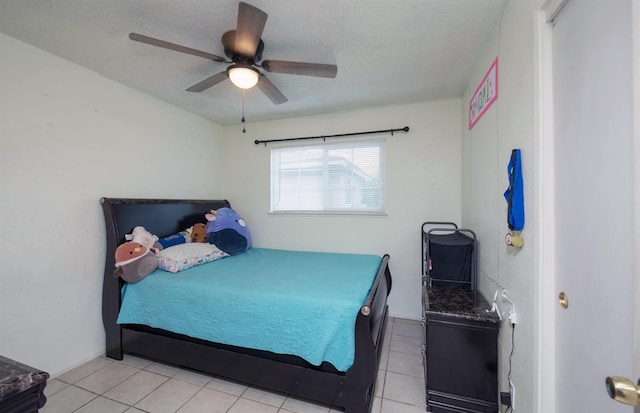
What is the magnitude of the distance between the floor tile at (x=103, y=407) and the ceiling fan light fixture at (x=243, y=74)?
2372mm

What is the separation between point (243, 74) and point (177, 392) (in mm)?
2340

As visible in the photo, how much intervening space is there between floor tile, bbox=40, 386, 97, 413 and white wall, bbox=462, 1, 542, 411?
2.71 meters

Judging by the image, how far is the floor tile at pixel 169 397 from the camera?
1.65 m

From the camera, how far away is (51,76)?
197 cm

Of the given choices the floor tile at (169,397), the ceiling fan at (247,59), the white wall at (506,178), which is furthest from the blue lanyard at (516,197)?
the floor tile at (169,397)

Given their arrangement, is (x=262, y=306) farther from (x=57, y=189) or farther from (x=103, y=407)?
(x=57, y=189)

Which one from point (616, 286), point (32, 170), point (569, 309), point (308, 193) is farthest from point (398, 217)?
→ point (32, 170)

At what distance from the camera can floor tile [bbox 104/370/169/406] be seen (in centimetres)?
172

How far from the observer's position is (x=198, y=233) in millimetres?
2902

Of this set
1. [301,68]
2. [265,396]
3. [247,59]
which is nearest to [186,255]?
[265,396]

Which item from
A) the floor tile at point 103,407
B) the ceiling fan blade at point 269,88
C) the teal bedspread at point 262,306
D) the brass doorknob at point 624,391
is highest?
the ceiling fan blade at point 269,88

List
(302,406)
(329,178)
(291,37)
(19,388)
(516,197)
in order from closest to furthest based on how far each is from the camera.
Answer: (19,388)
(516,197)
(302,406)
(291,37)
(329,178)

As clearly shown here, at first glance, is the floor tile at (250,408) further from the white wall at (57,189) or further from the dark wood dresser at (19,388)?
the white wall at (57,189)

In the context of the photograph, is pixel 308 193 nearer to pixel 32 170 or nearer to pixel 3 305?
pixel 32 170
